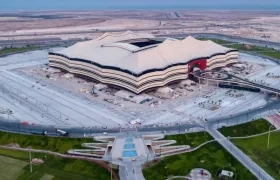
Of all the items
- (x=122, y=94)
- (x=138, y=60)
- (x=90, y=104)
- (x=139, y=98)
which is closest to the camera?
(x=90, y=104)

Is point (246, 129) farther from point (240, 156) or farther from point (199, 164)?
point (199, 164)

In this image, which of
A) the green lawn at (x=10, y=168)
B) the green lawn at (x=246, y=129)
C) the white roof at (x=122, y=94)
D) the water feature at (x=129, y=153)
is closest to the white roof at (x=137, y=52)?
the white roof at (x=122, y=94)

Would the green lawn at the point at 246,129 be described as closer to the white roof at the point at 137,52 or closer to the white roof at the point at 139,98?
the white roof at the point at 139,98

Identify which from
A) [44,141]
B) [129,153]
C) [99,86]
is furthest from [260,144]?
[99,86]

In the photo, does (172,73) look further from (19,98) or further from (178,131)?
(19,98)

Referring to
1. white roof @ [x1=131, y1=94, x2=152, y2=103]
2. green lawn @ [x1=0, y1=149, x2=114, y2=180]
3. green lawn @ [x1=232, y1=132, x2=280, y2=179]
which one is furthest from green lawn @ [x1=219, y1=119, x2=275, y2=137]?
green lawn @ [x1=0, y1=149, x2=114, y2=180]

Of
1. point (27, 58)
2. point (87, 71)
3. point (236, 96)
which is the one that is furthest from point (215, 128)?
point (27, 58)
